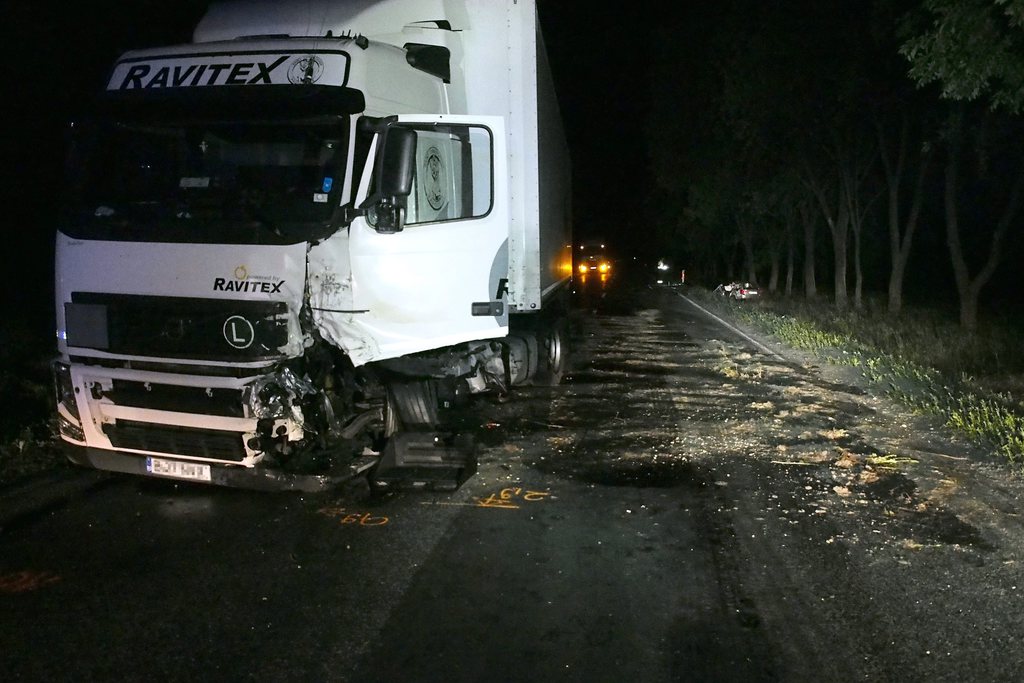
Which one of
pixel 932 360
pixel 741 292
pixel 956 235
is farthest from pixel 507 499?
pixel 741 292

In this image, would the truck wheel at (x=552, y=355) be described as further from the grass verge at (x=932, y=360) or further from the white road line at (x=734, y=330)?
the white road line at (x=734, y=330)

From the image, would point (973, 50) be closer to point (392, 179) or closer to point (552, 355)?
point (552, 355)

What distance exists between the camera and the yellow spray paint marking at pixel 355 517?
6664mm

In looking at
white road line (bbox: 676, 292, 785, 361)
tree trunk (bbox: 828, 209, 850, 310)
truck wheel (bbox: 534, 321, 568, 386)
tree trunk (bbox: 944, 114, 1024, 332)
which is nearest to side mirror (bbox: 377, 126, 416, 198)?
truck wheel (bbox: 534, 321, 568, 386)

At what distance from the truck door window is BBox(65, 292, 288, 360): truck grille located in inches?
57.7

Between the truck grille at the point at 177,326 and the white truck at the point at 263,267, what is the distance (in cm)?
1

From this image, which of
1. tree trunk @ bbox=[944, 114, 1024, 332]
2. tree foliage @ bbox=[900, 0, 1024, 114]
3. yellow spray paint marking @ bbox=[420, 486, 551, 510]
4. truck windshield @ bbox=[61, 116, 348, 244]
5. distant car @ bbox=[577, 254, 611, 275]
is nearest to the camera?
truck windshield @ bbox=[61, 116, 348, 244]

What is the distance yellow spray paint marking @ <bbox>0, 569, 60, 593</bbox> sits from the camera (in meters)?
5.41

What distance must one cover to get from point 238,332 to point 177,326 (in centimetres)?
49

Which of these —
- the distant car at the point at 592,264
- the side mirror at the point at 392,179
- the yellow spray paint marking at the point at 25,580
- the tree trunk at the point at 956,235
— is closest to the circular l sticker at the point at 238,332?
the side mirror at the point at 392,179

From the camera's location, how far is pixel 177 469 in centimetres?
635

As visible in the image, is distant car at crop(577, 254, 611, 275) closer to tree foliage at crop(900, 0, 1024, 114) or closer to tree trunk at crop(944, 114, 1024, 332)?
tree trunk at crop(944, 114, 1024, 332)

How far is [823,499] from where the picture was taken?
7254mm

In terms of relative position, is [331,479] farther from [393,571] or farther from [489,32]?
[489,32]
